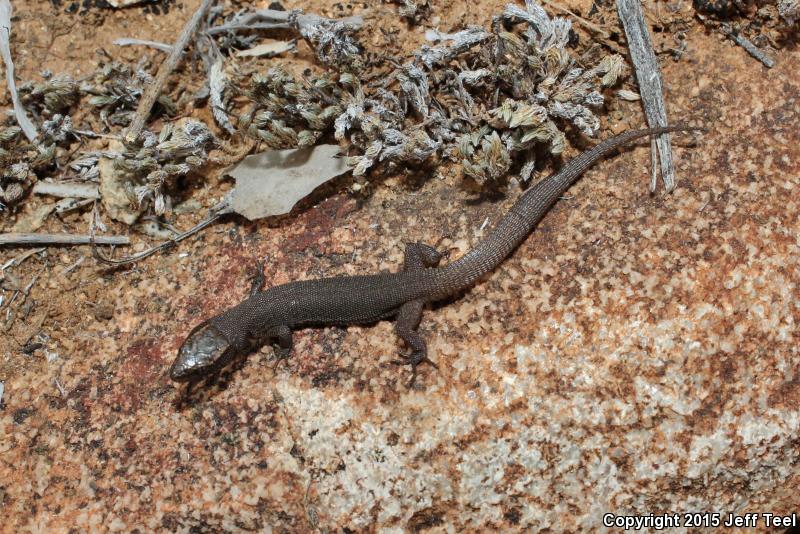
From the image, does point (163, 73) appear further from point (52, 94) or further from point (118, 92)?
point (52, 94)

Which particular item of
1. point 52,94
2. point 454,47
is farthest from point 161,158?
point 454,47

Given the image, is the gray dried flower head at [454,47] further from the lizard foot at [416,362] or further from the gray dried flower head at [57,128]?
the gray dried flower head at [57,128]

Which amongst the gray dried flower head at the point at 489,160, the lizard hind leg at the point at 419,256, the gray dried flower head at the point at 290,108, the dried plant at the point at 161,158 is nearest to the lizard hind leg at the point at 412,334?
the lizard hind leg at the point at 419,256

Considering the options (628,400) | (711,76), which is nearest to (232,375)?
(628,400)

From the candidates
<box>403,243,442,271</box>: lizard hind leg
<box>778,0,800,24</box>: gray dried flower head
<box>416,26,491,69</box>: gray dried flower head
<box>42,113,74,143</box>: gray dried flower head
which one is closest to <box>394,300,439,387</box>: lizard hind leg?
<box>403,243,442,271</box>: lizard hind leg

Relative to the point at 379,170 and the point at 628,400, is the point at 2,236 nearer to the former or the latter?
the point at 379,170
